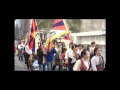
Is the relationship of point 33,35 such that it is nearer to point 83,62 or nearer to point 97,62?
point 83,62

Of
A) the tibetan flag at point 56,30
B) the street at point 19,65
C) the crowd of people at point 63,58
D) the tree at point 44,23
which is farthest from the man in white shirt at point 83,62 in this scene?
the tree at point 44,23

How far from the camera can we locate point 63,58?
1617 centimetres

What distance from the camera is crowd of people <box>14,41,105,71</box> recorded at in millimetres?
16109

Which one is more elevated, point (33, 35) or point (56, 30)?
point (56, 30)

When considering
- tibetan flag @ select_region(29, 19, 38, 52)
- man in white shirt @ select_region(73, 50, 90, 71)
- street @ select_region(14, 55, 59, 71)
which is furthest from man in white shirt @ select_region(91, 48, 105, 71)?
tibetan flag @ select_region(29, 19, 38, 52)

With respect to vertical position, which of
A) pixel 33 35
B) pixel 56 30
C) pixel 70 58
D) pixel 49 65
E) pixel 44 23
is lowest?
pixel 49 65

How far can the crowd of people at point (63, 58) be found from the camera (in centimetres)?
1611

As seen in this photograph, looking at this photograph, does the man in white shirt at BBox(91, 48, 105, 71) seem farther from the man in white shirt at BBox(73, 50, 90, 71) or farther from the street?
the street

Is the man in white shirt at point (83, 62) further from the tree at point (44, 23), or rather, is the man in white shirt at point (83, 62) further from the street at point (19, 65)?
the tree at point (44, 23)

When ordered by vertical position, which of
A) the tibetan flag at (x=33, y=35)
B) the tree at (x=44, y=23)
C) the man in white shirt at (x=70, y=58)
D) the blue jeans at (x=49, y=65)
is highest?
the tree at (x=44, y=23)

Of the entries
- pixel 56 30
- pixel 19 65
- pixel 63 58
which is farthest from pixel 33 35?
pixel 63 58
